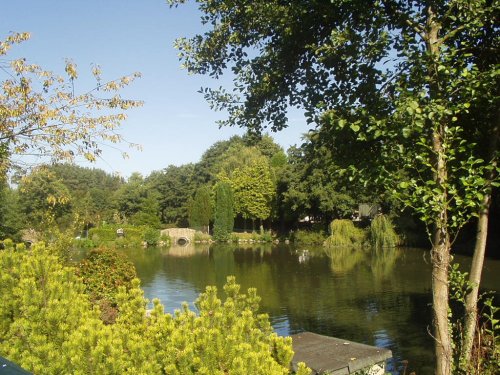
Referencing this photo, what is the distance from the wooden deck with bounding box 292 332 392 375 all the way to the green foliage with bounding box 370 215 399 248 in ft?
93.5

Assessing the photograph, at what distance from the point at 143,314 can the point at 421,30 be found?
373 centimetres

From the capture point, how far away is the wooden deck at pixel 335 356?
6.35 metres

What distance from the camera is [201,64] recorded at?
229 inches

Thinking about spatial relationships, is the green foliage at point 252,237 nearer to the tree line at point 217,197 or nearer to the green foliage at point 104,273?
the tree line at point 217,197

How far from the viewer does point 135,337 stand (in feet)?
10.0

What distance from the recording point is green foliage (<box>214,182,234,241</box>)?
49.6m

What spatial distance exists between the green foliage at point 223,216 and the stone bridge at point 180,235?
8.41 ft

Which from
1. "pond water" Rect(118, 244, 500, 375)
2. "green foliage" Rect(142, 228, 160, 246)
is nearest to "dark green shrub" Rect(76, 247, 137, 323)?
"pond water" Rect(118, 244, 500, 375)

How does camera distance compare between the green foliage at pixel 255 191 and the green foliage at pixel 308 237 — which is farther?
the green foliage at pixel 255 191

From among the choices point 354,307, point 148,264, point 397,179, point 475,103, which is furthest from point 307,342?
point 148,264

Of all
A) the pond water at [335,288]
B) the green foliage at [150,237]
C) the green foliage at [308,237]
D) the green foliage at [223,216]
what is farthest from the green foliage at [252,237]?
the pond water at [335,288]

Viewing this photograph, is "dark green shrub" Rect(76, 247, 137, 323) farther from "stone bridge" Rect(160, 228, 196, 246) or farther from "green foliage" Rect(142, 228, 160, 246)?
"stone bridge" Rect(160, 228, 196, 246)

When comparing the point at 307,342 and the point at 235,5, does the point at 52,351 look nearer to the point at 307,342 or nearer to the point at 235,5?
the point at 235,5

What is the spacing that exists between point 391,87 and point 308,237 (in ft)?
125
